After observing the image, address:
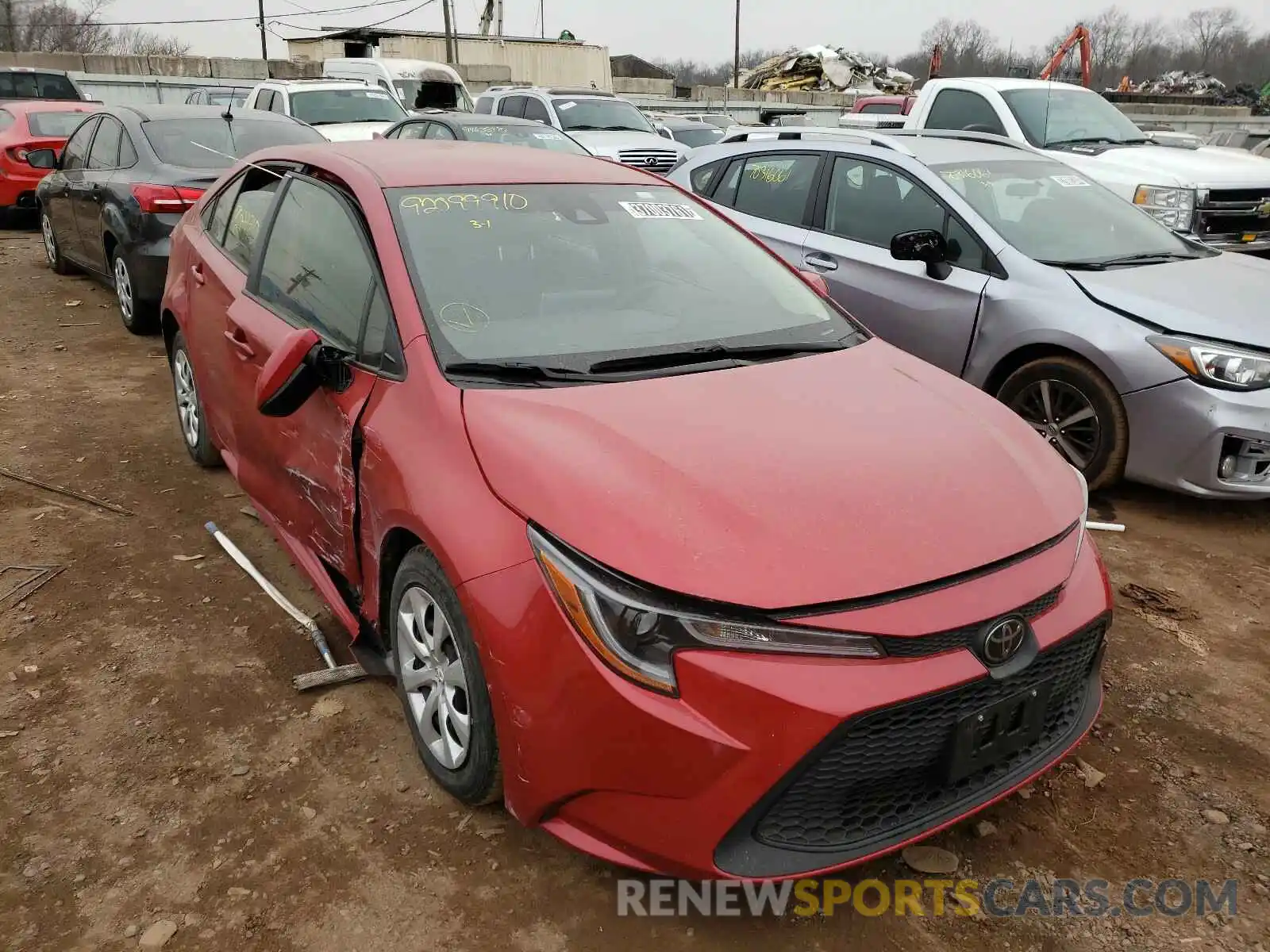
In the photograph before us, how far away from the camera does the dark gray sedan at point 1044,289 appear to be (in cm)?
424

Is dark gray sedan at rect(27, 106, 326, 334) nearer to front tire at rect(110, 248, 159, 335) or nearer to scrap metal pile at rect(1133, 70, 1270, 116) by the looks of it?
front tire at rect(110, 248, 159, 335)

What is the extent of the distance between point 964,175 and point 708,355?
3.34 metres

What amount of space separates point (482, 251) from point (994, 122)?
815cm

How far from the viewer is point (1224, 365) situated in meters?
4.18

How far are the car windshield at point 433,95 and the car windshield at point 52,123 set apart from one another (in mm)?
6956

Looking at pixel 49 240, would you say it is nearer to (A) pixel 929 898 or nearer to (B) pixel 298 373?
(B) pixel 298 373

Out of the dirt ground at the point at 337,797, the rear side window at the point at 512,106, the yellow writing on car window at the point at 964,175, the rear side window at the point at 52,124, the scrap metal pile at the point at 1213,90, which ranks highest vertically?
the scrap metal pile at the point at 1213,90

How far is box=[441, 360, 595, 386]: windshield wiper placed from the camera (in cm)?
258

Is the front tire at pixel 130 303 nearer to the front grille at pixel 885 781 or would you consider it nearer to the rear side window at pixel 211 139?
the rear side window at pixel 211 139

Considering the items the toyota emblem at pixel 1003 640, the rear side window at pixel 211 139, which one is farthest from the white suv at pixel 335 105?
the toyota emblem at pixel 1003 640

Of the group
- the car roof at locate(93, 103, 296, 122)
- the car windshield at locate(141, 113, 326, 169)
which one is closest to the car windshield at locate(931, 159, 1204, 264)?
the car windshield at locate(141, 113, 326, 169)

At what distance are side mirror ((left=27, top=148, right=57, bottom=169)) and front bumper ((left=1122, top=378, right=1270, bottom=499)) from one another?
7.60 m

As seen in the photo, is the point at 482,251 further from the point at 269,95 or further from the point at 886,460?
the point at 269,95

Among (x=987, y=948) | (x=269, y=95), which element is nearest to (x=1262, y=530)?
(x=987, y=948)
